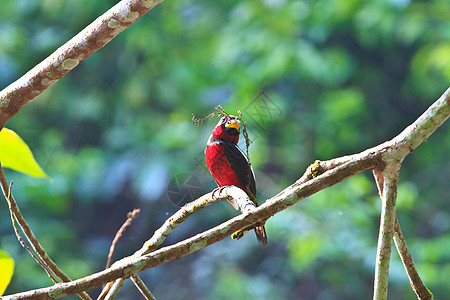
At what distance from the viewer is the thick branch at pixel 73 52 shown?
1073mm

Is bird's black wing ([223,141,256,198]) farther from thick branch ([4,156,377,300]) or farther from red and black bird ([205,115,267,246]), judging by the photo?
thick branch ([4,156,377,300])

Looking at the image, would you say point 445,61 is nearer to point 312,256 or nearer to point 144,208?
point 312,256

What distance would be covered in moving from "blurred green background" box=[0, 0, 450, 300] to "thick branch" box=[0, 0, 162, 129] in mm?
2735

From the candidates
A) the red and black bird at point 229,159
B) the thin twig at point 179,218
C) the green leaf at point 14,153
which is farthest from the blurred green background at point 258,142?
the green leaf at point 14,153

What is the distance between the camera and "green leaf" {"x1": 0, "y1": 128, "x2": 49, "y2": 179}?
3.25 ft

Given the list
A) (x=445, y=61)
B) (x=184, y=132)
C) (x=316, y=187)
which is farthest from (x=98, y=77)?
(x=316, y=187)

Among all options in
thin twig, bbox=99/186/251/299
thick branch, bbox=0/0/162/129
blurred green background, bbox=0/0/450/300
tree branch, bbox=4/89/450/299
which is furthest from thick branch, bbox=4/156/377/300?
blurred green background, bbox=0/0/450/300

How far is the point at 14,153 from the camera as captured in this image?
3.26ft

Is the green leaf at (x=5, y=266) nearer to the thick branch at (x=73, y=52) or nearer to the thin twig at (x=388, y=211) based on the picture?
the thick branch at (x=73, y=52)

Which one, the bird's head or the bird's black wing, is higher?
the bird's head

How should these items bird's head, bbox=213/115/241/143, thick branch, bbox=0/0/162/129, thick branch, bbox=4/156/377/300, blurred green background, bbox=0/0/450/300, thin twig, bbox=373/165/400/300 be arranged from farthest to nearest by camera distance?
blurred green background, bbox=0/0/450/300 < bird's head, bbox=213/115/241/143 < thick branch, bbox=0/0/162/129 < thin twig, bbox=373/165/400/300 < thick branch, bbox=4/156/377/300

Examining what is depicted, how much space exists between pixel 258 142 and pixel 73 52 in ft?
9.33

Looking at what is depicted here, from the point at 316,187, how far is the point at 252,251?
385 centimetres

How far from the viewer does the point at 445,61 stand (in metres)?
4.30
